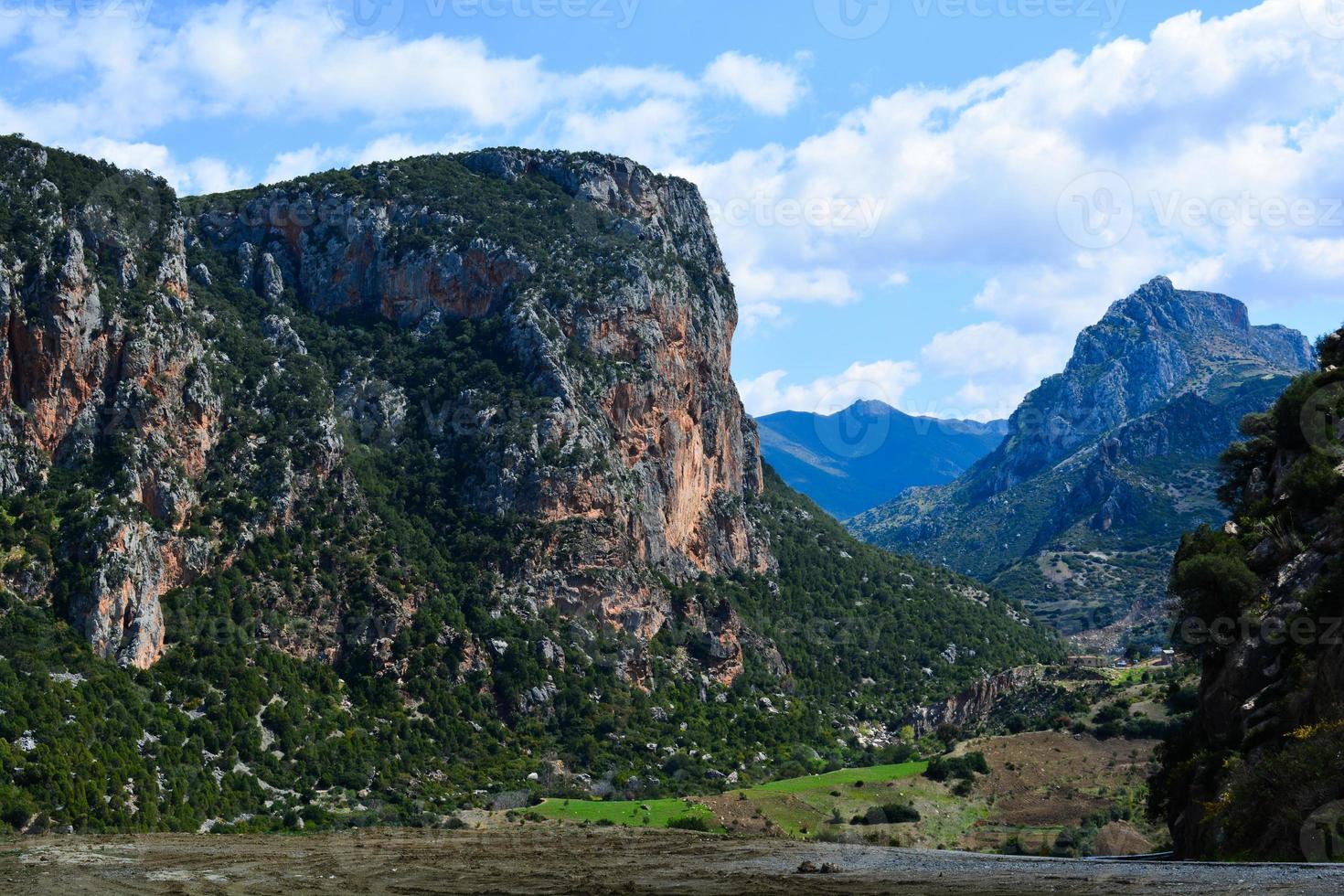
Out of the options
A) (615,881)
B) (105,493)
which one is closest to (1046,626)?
(105,493)

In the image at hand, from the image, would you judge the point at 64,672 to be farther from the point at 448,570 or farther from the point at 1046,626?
the point at 1046,626

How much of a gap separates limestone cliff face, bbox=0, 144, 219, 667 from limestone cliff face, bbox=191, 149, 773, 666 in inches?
1045

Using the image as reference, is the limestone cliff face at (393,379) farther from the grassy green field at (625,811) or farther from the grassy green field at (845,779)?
the grassy green field at (845,779)

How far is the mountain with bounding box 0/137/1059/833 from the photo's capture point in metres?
89.2

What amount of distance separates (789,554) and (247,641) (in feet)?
265

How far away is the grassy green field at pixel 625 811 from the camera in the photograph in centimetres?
7994

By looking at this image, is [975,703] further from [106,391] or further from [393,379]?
[106,391]

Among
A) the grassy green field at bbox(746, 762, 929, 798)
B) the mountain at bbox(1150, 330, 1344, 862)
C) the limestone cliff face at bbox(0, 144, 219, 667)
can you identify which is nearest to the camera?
the mountain at bbox(1150, 330, 1344, 862)

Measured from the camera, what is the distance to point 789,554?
163m

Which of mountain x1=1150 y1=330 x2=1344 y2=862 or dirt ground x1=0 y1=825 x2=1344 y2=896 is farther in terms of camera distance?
dirt ground x1=0 y1=825 x2=1344 y2=896

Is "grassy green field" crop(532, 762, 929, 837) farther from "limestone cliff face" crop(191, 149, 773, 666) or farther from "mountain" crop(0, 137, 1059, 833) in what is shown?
"limestone cliff face" crop(191, 149, 773, 666)

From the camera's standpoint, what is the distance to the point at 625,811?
84750 mm

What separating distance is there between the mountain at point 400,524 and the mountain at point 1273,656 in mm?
A: 53787

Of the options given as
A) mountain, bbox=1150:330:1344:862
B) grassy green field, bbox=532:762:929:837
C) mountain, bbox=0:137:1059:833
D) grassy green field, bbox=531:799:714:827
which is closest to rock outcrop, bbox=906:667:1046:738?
mountain, bbox=0:137:1059:833
